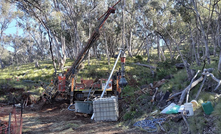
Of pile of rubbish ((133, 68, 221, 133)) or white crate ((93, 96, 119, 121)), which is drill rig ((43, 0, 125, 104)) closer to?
white crate ((93, 96, 119, 121))

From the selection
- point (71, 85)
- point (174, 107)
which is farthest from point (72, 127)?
point (174, 107)

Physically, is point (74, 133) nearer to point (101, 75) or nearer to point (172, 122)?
point (172, 122)

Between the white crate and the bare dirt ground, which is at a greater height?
the white crate

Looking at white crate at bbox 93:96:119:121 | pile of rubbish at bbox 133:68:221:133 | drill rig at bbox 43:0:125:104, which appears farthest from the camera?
drill rig at bbox 43:0:125:104

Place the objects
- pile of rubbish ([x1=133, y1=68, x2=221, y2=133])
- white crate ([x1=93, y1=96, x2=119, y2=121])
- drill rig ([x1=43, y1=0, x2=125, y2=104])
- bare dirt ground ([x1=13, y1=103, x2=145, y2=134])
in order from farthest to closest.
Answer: drill rig ([x1=43, y1=0, x2=125, y2=104]) → white crate ([x1=93, y1=96, x2=119, y2=121]) → bare dirt ground ([x1=13, y1=103, x2=145, y2=134]) → pile of rubbish ([x1=133, y1=68, x2=221, y2=133])

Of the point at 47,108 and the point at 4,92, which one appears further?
the point at 4,92

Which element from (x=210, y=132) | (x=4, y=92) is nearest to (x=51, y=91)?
(x=4, y=92)

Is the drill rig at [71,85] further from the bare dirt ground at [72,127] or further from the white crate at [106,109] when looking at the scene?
the white crate at [106,109]

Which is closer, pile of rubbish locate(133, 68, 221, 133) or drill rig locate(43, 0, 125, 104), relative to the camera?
pile of rubbish locate(133, 68, 221, 133)

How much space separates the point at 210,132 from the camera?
576cm

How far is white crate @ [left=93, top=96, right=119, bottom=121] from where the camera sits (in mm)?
8922

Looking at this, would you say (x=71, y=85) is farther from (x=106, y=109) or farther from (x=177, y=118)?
(x=177, y=118)

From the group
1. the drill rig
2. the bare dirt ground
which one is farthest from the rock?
the drill rig

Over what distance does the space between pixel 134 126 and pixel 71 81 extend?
21.3ft
